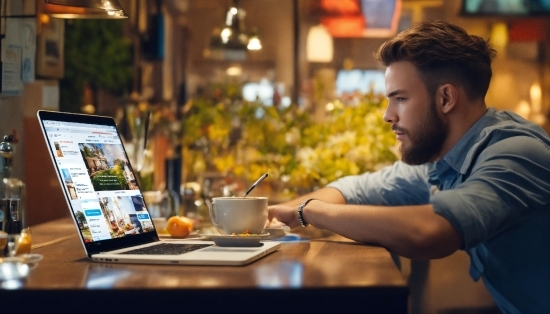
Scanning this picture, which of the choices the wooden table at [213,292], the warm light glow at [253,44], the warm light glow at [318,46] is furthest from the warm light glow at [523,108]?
the wooden table at [213,292]

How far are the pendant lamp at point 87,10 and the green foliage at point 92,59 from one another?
Answer: 681 mm

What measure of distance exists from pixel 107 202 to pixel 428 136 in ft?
2.85

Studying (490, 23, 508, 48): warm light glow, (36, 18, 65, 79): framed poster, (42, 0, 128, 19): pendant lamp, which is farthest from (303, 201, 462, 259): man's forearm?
(490, 23, 508, 48): warm light glow

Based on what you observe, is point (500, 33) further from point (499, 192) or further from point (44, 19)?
point (499, 192)

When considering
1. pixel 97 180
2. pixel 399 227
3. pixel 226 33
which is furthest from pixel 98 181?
pixel 226 33

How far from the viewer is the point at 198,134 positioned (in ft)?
11.2

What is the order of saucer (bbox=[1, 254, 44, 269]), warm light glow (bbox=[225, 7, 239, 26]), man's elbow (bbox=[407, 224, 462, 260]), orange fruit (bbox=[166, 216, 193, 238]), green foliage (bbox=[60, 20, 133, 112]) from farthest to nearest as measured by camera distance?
warm light glow (bbox=[225, 7, 239, 26]), green foliage (bbox=[60, 20, 133, 112]), orange fruit (bbox=[166, 216, 193, 238]), man's elbow (bbox=[407, 224, 462, 260]), saucer (bbox=[1, 254, 44, 269])

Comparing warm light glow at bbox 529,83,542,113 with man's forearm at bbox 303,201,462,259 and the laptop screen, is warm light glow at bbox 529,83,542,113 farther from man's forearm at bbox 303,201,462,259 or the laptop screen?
the laptop screen

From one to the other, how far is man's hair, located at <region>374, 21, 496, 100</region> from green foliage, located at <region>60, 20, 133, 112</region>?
160cm

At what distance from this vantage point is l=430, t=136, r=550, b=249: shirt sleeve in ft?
4.62

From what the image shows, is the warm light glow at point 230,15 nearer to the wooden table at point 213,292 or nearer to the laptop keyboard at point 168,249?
the laptop keyboard at point 168,249

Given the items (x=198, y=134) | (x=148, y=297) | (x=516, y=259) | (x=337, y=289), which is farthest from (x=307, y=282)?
(x=198, y=134)

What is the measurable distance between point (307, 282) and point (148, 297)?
0.83 ft

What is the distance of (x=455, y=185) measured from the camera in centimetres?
181
